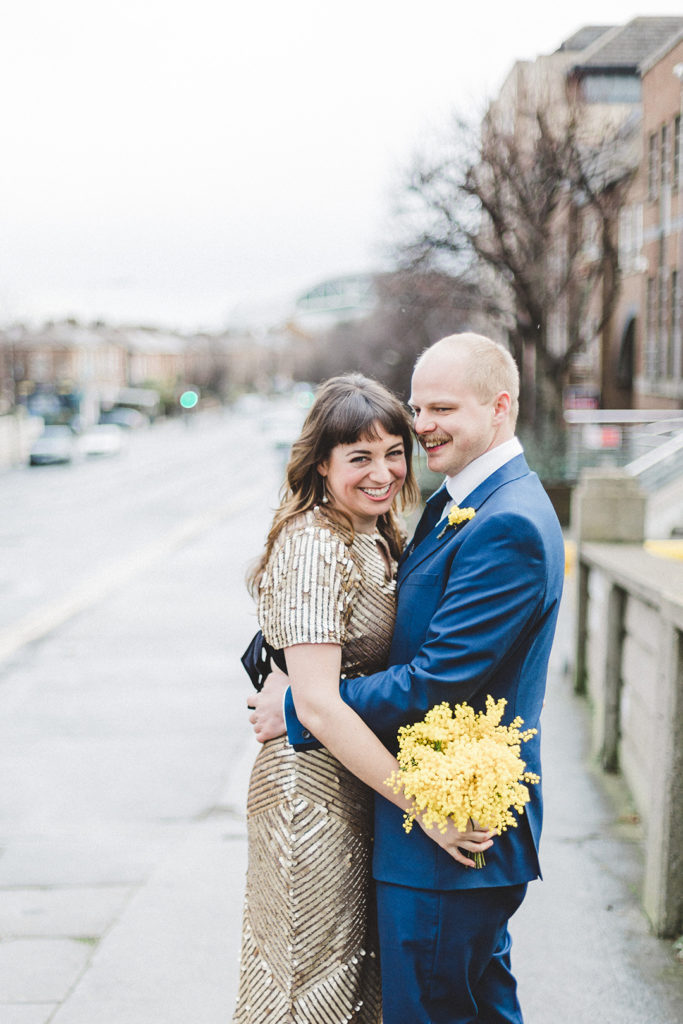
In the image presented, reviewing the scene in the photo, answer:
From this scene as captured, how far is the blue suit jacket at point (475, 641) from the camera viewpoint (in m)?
1.86

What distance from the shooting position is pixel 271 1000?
217 centimetres

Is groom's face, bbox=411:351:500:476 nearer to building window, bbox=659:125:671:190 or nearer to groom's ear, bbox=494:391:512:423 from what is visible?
groom's ear, bbox=494:391:512:423

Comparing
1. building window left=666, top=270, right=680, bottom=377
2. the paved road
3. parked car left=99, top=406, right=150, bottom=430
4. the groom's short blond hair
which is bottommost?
parked car left=99, top=406, right=150, bottom=430

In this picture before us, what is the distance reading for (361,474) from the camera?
2.21m

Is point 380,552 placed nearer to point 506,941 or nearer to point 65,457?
point 506,941

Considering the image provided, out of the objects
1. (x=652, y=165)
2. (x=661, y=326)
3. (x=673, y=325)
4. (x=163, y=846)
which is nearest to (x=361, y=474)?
(x=163, y=846)

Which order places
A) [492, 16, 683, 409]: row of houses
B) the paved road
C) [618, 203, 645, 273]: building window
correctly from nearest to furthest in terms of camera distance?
the paved road → [492, 16, 683, 409]: row of houses → [618, 203, 645, 273]: building window

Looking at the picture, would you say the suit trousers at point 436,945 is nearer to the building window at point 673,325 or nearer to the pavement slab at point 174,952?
the pavement slab at point 174,952

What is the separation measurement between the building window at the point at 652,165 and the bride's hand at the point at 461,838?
50.2 ft

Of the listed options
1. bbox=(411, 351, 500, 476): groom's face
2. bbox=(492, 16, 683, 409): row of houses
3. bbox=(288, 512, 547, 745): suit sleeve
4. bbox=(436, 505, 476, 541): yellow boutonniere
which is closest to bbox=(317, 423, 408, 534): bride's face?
bbox=(411, 351, 500, 476): groom's face

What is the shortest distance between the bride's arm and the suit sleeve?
72 millimetres

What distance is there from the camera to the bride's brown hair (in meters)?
2.19

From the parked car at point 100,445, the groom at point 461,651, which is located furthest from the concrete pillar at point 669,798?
the parked car at point 100,445

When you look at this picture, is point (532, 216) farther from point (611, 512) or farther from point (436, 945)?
point (436, 945)
